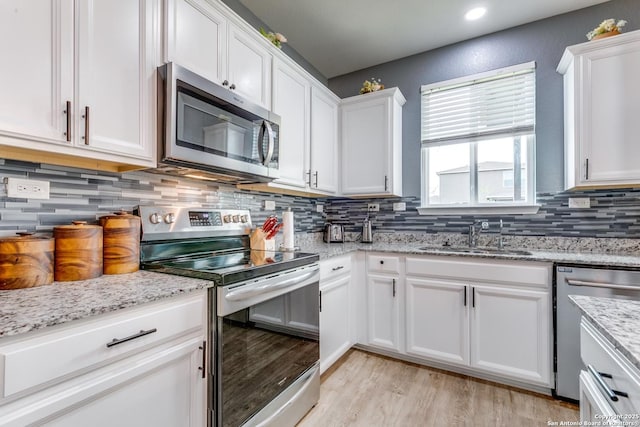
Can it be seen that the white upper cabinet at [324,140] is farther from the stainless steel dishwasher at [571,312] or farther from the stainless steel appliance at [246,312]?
the stainless steel dishwasher at [571,312]

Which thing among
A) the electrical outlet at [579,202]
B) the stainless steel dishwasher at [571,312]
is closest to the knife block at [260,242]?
the stainless steel dishwasher at [571,312]

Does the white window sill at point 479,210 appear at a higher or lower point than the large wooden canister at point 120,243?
higher

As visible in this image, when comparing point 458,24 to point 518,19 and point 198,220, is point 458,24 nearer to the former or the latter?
point 518,19

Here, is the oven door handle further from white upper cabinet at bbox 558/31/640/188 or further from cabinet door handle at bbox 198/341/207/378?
white upper cabinet at bbox 558/31/640/188

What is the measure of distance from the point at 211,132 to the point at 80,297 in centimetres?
93

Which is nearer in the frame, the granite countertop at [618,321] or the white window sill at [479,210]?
the granite countertop at [618,321]

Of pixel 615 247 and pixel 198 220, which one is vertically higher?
pixel 198 220

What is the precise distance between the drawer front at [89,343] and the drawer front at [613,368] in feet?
4.06

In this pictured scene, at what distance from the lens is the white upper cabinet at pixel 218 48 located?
1.47m

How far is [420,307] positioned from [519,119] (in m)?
1.79

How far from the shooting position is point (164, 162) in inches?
56.1

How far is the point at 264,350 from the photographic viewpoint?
1.41 meters

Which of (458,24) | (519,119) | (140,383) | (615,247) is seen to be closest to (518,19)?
(458,24)

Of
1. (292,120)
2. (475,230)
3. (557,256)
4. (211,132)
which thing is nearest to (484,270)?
(557,256)
